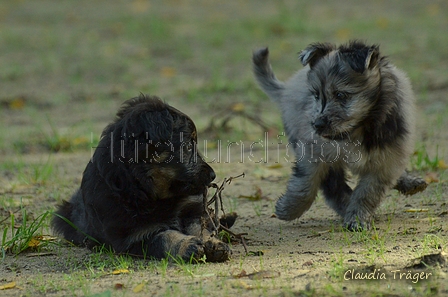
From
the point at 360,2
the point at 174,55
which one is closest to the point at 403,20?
the point at 360,2

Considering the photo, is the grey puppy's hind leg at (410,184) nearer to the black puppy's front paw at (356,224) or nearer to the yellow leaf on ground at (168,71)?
the black puppy's front paw at (356,224)

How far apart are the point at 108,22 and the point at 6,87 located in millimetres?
3793

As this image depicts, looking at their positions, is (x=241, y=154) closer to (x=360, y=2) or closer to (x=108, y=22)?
(x=108, y=22)

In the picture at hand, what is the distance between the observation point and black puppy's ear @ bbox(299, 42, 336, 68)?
4.70 meters

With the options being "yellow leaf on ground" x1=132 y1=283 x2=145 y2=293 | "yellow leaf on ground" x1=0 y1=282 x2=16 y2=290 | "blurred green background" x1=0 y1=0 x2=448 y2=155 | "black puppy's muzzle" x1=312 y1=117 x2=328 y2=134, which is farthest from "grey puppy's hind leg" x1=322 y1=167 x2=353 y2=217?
"yellow leaf on ground" x1=0 y1=282 x2=16 y2=290

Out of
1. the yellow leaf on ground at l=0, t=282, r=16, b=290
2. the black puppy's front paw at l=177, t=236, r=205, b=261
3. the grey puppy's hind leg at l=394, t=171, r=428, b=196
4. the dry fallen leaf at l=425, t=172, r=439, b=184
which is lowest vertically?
the yellow leaf on ground at l=0, t=282, r=16, b=290

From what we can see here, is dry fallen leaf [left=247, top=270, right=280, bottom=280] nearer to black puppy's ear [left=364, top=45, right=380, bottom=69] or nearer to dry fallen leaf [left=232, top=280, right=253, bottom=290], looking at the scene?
dry fallen leaf [left=232, top=280, right=253, bottom=290]

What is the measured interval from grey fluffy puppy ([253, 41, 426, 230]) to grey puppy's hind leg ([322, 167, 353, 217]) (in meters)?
0.01

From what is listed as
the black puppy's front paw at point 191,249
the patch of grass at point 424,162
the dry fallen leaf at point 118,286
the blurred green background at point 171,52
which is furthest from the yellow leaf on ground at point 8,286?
the blurred green background at point 171,52

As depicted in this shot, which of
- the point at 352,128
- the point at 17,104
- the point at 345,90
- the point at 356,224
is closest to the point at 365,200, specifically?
the point at 356,224

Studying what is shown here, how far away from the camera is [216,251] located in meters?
3.78

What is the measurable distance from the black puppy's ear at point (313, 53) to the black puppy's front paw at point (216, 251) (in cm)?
149

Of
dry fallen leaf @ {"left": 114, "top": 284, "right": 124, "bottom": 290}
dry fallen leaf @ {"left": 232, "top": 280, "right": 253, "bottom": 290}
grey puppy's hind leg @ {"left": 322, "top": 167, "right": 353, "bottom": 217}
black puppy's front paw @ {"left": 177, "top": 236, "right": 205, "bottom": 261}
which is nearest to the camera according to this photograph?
dry fallen leaf @ {"left": 232, "top": 280, "right": 253, "bottom": 290}

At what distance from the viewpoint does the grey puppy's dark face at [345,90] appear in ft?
14.6
